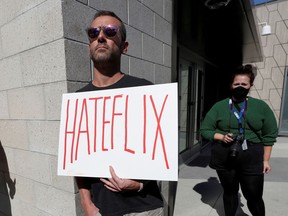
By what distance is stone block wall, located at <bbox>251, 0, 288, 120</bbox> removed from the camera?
286 inches

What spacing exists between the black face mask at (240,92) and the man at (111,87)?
1193mm

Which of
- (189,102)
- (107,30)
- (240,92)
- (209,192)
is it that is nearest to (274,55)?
(189,102)

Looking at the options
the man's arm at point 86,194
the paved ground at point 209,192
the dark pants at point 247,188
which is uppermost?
the man's arm at point 86,194

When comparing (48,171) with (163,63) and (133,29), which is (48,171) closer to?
(133,29)

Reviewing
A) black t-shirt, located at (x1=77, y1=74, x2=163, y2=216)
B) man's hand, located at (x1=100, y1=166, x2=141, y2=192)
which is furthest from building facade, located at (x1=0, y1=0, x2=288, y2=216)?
man's hand, located at (x1=100, y1=166, x2=141, y2=192)

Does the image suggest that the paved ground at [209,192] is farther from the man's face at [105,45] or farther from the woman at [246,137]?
the man's face at [105,45]

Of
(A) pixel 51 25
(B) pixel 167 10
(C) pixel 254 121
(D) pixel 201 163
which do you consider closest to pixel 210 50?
(D) pixel 201 163

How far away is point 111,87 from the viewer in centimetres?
112

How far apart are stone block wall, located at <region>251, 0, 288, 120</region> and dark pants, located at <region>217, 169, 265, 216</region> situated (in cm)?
679

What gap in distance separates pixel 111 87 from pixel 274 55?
8.39 metres

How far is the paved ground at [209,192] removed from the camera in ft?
8.96

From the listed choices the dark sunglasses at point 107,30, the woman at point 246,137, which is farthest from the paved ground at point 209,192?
the dark sunglasses at point 107,30

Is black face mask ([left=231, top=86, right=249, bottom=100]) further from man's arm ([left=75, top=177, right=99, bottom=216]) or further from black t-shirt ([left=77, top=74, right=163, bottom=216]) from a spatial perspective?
man's arm ([left=75, top=177, right=99, bottom=216])

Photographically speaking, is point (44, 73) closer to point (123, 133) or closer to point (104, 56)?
point (104, 56)
